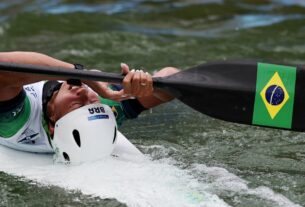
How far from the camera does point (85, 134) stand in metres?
3.64

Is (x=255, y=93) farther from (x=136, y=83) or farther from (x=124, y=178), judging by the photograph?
(x=124, y=178)

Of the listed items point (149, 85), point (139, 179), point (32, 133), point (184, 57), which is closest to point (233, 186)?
point (139, 179)

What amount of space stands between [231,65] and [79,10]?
531 centimetres

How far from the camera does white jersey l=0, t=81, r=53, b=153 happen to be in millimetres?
3775

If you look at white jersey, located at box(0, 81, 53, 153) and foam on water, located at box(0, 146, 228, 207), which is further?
white jersey, located at box(0, 81, 53, 153)

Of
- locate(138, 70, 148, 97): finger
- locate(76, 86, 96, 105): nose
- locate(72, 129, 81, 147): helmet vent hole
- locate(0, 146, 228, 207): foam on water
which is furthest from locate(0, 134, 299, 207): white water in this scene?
locate(138, 70, 148, 97): finger

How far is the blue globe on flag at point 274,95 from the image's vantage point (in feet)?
12.1

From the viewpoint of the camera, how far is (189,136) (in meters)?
4.54

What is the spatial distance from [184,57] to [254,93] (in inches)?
132

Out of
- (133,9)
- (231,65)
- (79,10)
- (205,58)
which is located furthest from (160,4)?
(231,65)

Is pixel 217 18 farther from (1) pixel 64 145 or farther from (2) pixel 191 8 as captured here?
(1) pixel 64 145

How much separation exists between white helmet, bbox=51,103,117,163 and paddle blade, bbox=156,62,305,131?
1.30ft

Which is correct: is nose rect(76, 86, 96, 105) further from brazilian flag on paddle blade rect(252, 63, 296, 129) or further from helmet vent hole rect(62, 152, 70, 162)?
brazilian flag on paddle blade rect(252, 63, 296, 129)

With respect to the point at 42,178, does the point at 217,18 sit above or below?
above
